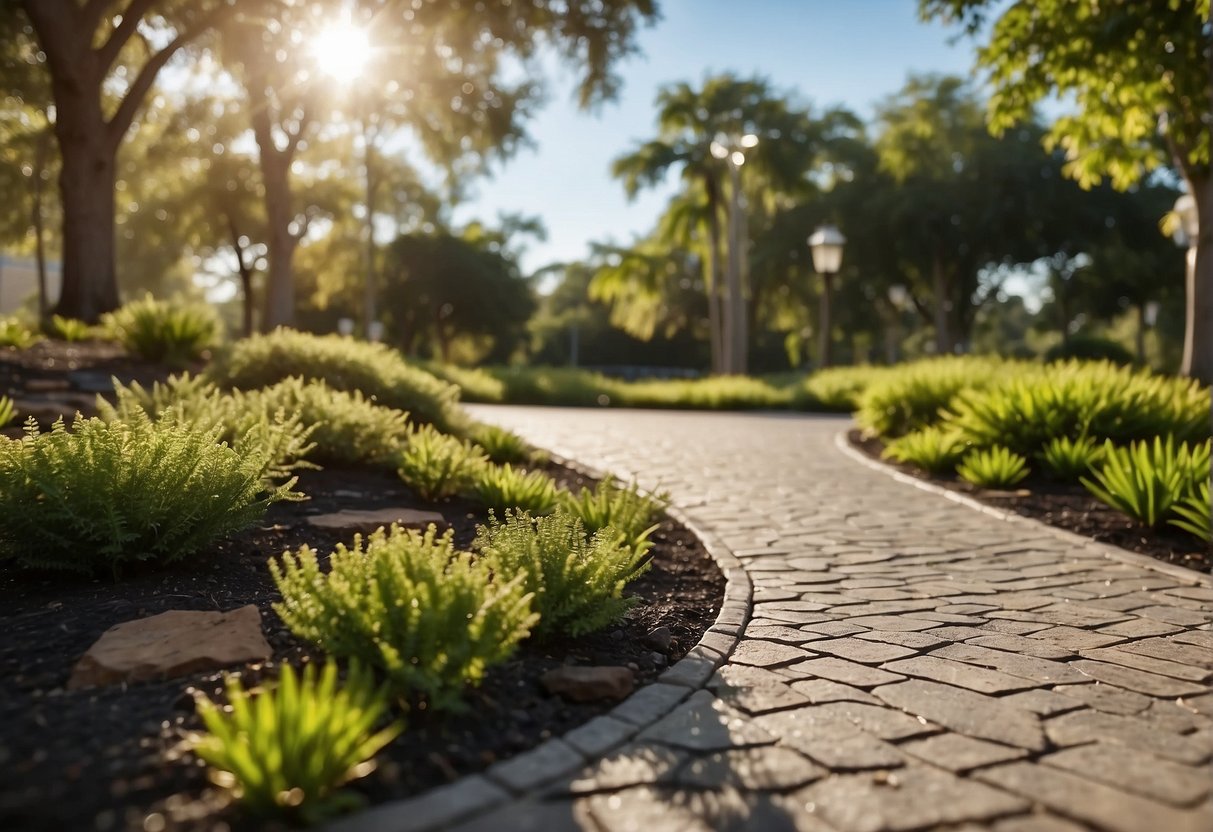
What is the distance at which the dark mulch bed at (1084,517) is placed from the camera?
586 centimetres

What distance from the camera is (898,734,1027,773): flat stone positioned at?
2750 millimetres

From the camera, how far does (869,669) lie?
11.9 feet

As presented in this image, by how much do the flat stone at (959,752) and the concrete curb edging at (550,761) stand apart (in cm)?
83

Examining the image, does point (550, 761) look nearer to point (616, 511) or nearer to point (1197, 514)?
point (616, 511)

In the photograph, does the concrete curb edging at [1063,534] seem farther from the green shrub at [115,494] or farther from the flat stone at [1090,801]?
the green shrub at [115,494]

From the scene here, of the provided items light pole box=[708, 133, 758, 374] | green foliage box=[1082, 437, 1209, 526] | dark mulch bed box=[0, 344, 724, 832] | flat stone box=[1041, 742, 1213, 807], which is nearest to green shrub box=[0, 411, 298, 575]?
dark mulch bed box=[0, 344, 724, 832]

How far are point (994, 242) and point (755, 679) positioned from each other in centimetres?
3271

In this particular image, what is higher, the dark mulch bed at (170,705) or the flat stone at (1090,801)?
the dark mulch bed at (170,705)

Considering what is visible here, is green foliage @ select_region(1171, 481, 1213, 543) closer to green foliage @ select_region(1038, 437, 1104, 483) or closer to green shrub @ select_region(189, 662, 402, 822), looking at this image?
green foliage @ select_region(1038, 437, 1104, 483)

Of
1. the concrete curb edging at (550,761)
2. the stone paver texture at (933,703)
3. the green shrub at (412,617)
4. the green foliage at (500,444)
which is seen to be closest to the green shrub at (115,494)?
the green shrub at (412,617)

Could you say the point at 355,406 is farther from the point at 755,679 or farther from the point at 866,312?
the point at 866,312

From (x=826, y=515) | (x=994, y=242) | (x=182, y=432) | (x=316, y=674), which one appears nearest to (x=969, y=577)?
(x=826, y=515)

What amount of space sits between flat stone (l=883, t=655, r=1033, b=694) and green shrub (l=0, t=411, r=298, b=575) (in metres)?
2.99

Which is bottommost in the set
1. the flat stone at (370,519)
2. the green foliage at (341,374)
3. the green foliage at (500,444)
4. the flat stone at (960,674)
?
the flat stone at (960,674)
